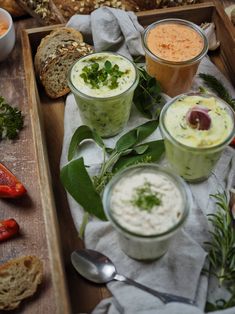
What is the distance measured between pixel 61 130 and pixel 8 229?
0.51m

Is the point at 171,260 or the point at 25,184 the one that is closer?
the point at 171,260

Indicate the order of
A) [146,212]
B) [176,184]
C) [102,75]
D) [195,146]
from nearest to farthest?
1. [146,212]
2. [176,184]
3. [195,146]
4. [102,75]

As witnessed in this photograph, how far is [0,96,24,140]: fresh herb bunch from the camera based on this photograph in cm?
218

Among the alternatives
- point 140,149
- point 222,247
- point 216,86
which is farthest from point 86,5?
point 222,247

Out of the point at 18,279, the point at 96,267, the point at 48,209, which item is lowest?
the point at 18,279

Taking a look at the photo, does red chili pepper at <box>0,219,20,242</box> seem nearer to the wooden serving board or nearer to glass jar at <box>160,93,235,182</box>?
the wooden serving board

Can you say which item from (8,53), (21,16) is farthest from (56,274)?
(21,16)

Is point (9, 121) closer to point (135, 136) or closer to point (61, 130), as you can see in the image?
point (61, 130)

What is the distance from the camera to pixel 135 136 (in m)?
1.95

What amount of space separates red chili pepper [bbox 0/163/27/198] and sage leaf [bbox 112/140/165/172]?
1.29 feet

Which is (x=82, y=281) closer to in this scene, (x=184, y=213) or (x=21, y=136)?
(x=184, y=213)

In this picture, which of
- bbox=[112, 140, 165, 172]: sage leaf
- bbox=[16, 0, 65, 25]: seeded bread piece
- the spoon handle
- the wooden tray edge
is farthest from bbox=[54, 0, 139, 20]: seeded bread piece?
the spoon handle

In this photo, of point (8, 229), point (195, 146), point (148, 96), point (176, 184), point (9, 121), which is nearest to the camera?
point (176, 184)

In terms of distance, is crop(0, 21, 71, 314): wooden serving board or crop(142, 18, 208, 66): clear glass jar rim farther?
crop(142, 18, 208, 66): clear glass jar rim
